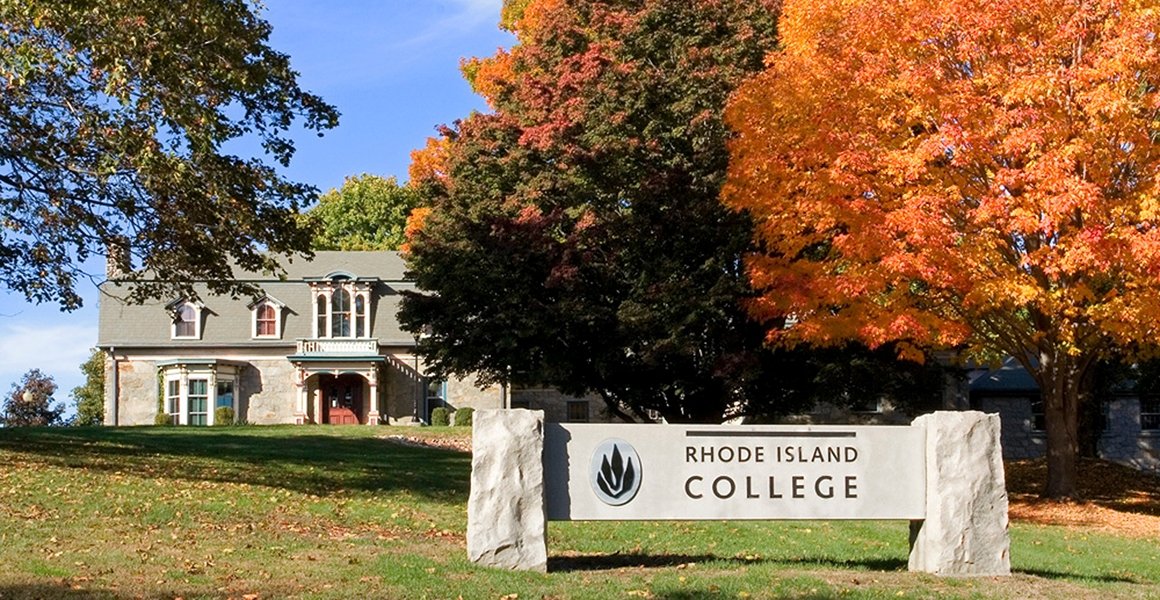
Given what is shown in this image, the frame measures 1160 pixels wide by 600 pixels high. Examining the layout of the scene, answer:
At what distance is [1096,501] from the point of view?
1127 inches

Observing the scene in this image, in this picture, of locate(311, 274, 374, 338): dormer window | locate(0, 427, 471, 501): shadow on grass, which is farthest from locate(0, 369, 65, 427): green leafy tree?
locate(0, 427, 471, 501): shadow on grass

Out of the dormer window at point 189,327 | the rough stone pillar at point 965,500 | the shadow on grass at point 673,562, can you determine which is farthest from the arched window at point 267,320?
the rough stone pillar at point 965,500

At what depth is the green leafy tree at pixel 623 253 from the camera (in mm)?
26688

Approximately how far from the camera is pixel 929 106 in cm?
2100

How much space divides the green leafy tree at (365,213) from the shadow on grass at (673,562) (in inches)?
2085

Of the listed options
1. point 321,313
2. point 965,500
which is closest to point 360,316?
point 321,313

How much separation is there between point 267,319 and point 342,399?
14.4 ft

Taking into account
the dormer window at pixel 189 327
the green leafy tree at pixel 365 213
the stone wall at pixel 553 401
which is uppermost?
the green leafy tree at pixel 365 213

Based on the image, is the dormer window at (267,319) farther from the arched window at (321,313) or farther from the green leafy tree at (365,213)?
the green leafy tree at (365,213)

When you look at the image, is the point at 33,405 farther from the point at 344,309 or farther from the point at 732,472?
the point at 732,472

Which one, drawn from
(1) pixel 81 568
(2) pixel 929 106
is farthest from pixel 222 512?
(2) pixel 929 106

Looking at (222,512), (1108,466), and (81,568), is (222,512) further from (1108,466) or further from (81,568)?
(1108,466)

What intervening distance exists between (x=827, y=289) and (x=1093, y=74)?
17.6 ft

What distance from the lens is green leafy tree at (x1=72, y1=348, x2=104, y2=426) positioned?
6110 centimetres
